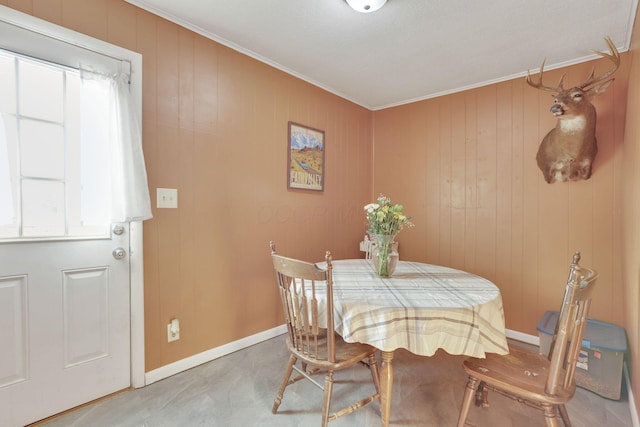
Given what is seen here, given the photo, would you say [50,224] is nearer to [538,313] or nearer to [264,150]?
[264,150]

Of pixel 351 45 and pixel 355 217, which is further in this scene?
pixel 355 217

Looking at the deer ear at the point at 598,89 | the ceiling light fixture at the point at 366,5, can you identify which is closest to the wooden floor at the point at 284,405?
the deer ear at the point at 598,89

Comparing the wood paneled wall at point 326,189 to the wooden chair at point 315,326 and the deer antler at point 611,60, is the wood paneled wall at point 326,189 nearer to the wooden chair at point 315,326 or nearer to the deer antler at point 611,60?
the deer antler at point 611,60

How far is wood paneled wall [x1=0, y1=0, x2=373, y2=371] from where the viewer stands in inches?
75.7

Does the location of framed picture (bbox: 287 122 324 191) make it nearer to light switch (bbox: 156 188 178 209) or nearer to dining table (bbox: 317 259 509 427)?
light switch (bbox: 156 188 178 209)

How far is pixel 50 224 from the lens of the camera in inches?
63.2

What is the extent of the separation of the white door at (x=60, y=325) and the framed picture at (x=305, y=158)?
1.49 metres

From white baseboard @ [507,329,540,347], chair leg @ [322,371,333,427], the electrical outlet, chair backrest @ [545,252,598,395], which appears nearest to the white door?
the electrical outlet

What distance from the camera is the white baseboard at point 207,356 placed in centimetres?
197

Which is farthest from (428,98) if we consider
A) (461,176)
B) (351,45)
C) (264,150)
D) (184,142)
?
(184,142)

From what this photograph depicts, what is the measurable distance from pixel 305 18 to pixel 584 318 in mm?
2263

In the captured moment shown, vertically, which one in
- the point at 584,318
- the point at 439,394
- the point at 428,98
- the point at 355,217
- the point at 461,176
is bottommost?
the point at 439,394

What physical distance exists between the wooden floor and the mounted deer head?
1.63 metres

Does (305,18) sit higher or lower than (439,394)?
higher
